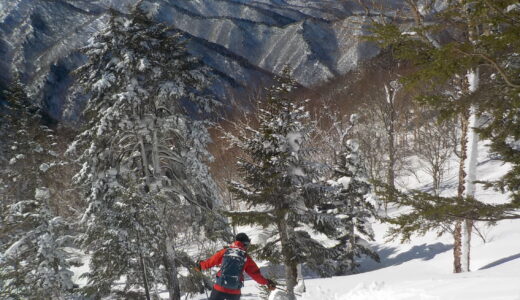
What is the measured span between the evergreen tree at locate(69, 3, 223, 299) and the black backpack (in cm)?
813

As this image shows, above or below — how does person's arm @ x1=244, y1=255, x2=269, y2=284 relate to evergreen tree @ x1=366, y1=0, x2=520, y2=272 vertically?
below

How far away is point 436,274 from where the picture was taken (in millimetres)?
15266

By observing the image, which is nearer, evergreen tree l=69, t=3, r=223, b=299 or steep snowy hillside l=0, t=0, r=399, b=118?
evergreen tree l=69, t=3, r=223, b=299

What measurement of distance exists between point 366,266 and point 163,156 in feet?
46.2

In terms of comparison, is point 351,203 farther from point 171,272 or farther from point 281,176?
point 171,272

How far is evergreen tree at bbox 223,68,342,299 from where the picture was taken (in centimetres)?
1345

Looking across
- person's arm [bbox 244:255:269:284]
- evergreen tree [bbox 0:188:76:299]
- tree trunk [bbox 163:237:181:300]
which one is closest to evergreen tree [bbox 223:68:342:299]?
tree trunk [bbox 163:237:181:300]

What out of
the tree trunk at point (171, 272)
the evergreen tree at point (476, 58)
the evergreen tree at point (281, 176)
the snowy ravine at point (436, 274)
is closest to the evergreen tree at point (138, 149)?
the tree trunk at point (171, 272)

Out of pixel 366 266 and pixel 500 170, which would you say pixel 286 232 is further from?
pixel 500 170

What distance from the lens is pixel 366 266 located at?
22.7m

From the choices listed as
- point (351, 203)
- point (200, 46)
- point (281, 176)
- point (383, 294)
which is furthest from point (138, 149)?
point (200, 46)

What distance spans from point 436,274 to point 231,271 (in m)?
11.8

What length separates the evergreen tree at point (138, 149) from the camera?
1395 cm

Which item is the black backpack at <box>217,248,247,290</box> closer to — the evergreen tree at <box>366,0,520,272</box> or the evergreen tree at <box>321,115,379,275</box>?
the evergreen tree at <box>366,0,520,272</box>
